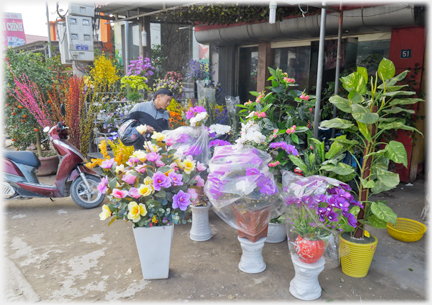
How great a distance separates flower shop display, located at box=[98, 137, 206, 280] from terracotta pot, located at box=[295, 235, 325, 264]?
89 centimetres

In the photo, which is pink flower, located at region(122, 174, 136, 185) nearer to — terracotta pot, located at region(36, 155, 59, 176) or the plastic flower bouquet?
the plastic flower bouquet

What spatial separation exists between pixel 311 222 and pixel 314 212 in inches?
3.0

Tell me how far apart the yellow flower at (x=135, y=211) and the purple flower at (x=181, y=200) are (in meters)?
0.23

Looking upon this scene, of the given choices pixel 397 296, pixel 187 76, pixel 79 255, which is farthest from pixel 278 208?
pixel 187 76

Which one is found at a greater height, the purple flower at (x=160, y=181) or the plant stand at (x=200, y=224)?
the purple flower at (x=160, y=181)

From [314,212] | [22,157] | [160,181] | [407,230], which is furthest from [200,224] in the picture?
[22,157]

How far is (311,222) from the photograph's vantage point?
234 cm

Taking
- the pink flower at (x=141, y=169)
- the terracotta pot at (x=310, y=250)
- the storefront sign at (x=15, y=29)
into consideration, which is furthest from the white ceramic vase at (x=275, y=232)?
the storefront sign at (x=15, y=29)

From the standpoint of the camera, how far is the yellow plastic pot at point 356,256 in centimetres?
256

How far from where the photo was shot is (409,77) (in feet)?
15.2

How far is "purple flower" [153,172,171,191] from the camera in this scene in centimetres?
231

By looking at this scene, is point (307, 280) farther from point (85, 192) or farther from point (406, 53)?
point (406, 53)

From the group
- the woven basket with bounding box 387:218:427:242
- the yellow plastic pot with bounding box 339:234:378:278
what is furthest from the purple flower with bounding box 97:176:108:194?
the woven basket with bounding box 387:218:427:242

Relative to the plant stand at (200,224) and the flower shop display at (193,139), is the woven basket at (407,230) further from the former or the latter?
the flower shop display at (193,139)
